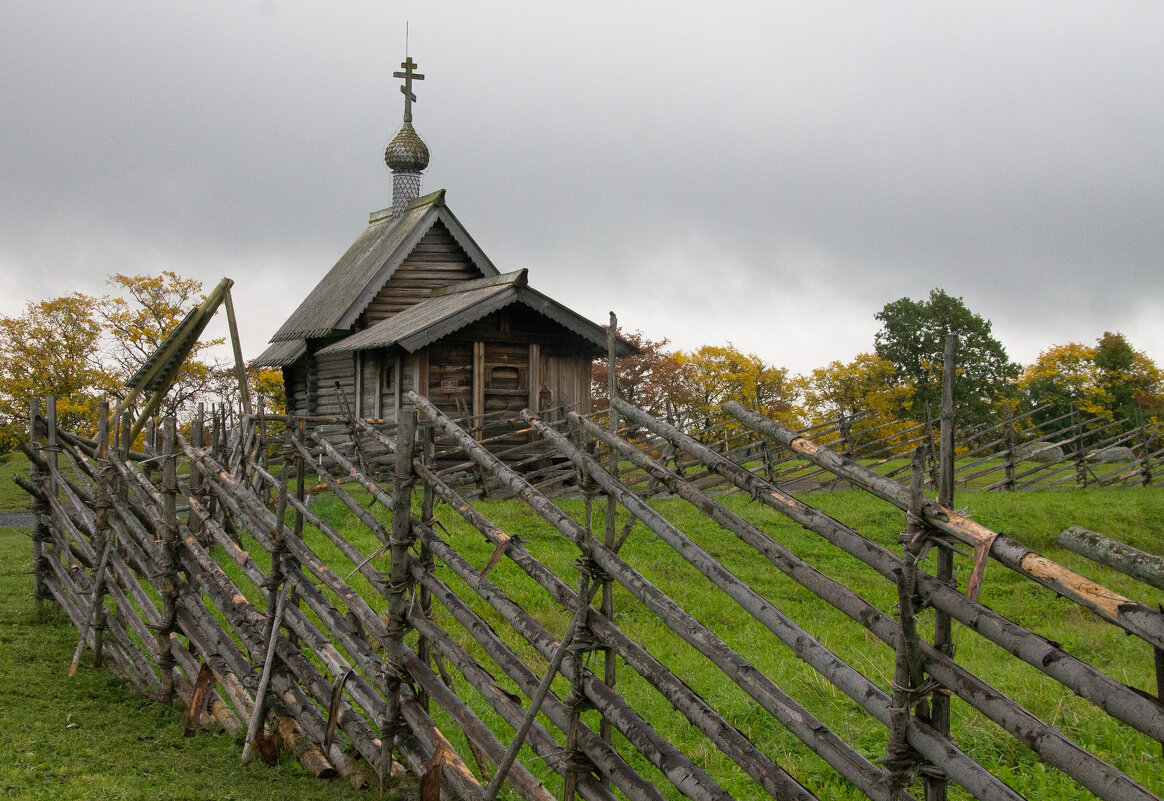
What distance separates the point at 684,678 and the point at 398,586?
2862 mm

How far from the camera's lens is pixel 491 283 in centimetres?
1591

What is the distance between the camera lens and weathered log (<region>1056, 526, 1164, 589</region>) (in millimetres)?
1955

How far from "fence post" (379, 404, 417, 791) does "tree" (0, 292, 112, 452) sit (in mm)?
22484

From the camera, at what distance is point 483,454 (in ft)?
14.4

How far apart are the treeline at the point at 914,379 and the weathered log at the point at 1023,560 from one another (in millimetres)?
27500

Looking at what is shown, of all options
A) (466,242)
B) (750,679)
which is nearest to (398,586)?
(750,679)

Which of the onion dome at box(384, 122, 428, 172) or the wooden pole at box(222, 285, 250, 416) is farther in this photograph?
the onion dome at box(384, 122, 428, 172)

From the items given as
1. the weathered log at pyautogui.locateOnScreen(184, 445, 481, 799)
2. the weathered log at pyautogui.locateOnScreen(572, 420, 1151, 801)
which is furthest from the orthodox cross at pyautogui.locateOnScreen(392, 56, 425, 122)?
the weathered log at pyautogui.locateOnScreen(572, 420, 1151, 801)

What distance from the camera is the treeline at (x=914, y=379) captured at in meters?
32.8

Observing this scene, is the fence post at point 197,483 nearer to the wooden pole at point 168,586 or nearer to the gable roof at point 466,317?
the wooden pole at point 168,586

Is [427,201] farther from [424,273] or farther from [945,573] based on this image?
[945,573]

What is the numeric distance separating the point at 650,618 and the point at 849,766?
217 inches

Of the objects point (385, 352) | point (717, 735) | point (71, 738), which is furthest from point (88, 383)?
point (717, 735)

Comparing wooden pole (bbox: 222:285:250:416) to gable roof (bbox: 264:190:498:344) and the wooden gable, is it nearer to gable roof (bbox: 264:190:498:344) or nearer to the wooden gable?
gable roof (bbox: 264:190:498:344)
